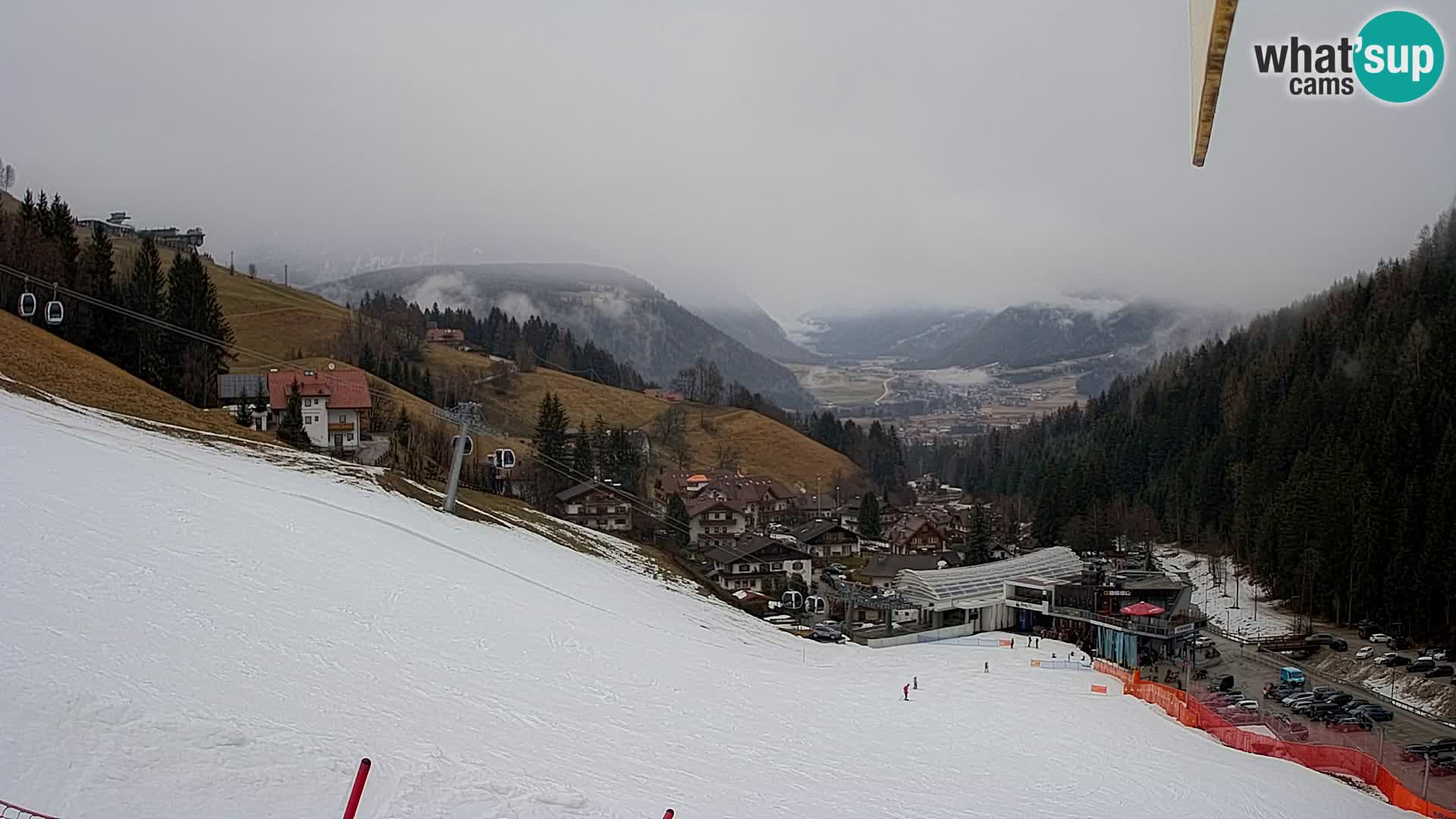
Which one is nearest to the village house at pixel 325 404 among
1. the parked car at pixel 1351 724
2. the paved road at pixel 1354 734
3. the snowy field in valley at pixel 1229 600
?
the paved road at pixel 1354 734

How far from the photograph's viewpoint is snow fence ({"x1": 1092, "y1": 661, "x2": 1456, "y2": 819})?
16484 millimetres

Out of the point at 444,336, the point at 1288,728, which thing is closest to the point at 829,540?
the point at 1288,728

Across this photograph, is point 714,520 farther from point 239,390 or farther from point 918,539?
point 239,390

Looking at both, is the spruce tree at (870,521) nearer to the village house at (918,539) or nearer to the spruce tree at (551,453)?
the village house at (918,539)

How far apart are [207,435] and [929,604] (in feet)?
92.8

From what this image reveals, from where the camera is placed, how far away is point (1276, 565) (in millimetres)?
46094

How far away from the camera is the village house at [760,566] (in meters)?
47.4

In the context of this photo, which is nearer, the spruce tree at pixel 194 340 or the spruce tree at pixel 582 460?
the spruce tree at pixel 194 340

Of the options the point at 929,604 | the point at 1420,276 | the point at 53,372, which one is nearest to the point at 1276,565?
the point at 929,604

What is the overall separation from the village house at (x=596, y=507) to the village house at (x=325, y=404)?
12650 millimetres

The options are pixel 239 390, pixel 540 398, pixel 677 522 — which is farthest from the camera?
pixel 540 398

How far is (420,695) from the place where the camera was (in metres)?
11.5

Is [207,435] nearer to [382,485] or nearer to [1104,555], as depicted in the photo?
[382,485]

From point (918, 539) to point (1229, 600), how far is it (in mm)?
19916
